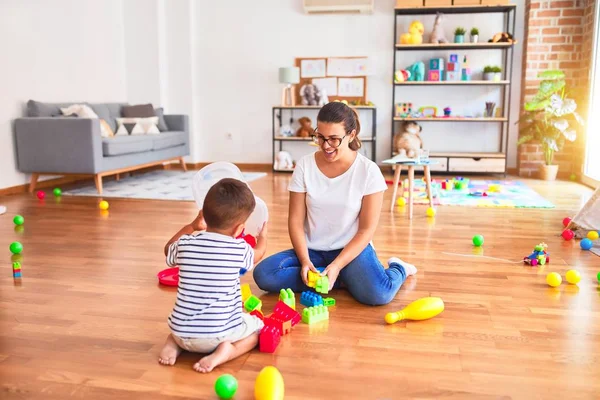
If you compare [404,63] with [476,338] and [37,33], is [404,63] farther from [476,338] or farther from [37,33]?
[476,338]

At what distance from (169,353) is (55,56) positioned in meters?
4.92

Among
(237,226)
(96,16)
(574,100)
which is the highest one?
(96,16)

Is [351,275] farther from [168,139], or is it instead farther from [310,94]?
[310,94]

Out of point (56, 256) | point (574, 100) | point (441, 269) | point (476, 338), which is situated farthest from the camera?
point (574, 100)

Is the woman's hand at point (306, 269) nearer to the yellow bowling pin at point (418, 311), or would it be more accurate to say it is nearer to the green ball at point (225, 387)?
the yellow bowling pin at point (418, 311)

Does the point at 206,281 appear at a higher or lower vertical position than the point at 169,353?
higher

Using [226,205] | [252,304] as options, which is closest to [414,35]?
[252,304]

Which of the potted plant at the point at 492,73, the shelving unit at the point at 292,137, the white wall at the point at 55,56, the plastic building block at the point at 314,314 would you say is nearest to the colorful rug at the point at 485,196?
the shelving unit at the point at 292,137

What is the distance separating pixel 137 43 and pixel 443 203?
14.4 feet

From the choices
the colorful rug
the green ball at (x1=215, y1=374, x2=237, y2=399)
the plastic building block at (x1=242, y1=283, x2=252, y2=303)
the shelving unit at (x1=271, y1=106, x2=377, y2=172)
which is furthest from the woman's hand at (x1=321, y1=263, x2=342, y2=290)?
the shelving unit at (x1=271, y1=106, x2=377, y2=172)

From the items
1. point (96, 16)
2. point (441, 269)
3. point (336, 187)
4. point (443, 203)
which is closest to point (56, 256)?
point (336, 187)

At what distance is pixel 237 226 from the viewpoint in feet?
5.54

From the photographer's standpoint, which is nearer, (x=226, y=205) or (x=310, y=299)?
(x=226, y=205)

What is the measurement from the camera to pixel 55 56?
572 cm
